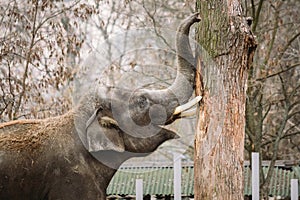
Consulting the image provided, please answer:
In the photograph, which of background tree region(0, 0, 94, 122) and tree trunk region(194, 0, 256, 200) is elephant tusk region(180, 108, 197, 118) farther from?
background tree region(0, 0, 94, 122)

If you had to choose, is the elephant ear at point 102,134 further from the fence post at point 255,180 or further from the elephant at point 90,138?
the fence post at point 255,180

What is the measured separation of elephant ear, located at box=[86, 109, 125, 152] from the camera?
4789mm

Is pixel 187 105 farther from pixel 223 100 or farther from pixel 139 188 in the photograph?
pixel 139 188

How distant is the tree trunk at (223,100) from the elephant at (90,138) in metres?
0.15

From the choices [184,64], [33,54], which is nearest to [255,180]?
[184,64]

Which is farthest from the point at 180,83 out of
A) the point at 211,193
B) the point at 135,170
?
the point at 135,170

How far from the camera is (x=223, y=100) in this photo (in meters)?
4.92

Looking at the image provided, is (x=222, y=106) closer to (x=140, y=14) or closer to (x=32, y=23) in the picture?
(x=32, y=23)

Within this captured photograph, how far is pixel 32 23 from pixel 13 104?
1.33 m

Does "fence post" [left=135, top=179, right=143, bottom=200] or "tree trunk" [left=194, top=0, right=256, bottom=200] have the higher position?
"tree trunk" [left=194, top=0, right=256, bottom=200]

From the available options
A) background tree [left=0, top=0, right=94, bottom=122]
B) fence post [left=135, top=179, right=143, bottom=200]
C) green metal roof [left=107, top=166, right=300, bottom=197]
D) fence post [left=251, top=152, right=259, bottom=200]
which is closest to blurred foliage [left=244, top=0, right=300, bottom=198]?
green metal roof [left=107, top=166, right=300, bottom=197]

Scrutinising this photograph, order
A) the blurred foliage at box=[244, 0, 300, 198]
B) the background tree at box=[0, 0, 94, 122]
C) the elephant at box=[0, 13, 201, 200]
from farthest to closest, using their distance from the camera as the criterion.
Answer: the blurred foliage at box=[244, 0, 300, 198] < the background tree at box=[0, 0, 94, 122] < the elephant at box=[0, 13, 201, 200]

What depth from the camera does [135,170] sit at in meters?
11.8

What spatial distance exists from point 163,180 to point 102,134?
7.00m
